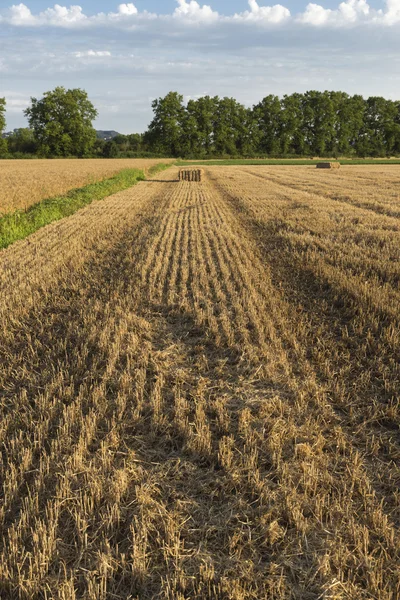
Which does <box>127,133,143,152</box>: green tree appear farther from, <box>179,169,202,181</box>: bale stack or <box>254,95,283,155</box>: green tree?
<box>179,169,202,181</box>: bale stack

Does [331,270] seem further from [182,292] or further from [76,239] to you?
[76,239]

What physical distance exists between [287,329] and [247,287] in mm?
2002

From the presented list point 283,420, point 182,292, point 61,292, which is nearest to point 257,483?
point 283,420

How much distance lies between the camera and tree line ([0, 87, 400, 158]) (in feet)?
319

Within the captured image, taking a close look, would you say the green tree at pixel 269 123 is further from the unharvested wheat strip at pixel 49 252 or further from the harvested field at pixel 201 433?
the harvested field at pixel 201 433

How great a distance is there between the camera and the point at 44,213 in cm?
1538

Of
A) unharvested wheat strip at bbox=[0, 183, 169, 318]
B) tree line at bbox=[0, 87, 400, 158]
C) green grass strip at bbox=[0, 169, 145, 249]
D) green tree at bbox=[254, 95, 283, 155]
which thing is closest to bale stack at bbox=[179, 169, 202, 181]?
green grass strip at bbox=[0, 169, 145, 249]

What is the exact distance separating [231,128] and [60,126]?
37.8m

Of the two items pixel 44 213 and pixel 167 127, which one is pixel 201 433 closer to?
pixel 44 213

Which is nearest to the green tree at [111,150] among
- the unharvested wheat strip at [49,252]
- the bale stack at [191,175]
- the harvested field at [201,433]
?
the bale stack at [191,175]

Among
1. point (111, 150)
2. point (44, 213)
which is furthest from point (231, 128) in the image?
point (44, 213)

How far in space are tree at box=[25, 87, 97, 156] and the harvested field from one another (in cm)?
9650

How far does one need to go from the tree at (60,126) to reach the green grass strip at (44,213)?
78.3 meters

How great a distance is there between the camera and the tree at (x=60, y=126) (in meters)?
95.9
